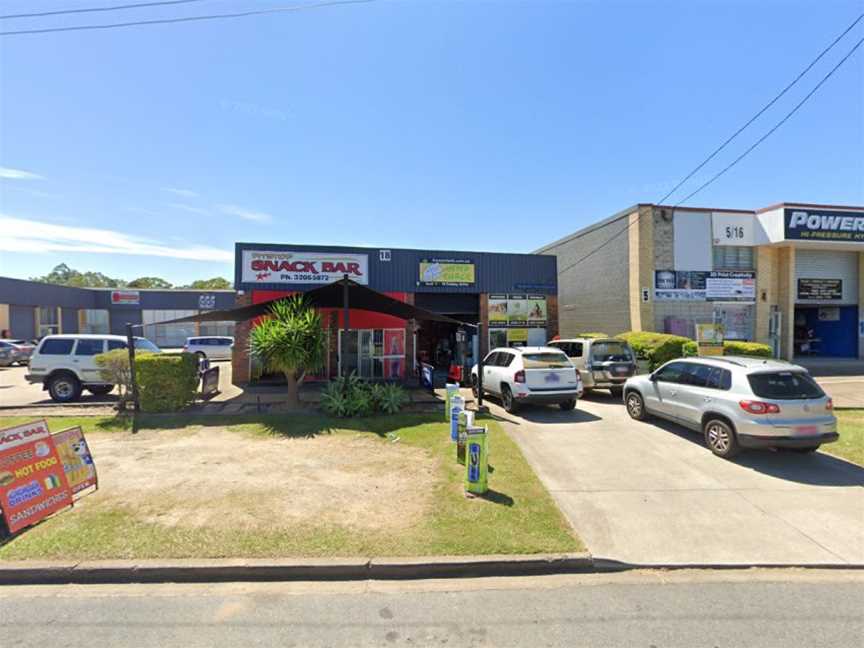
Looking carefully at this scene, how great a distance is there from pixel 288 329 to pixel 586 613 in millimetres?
8311

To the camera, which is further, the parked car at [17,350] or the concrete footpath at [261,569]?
the parked car at [17,350]

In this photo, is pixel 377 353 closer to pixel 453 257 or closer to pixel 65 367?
pixel 453 257

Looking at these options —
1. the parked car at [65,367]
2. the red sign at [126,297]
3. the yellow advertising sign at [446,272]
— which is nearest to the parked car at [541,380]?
the yellow advertising sign at [446,272]

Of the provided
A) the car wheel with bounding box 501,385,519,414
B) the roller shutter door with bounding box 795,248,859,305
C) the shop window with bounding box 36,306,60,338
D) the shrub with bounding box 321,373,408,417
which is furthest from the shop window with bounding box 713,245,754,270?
the shop window with bounding box 36,306,60,338

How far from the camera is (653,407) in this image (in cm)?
831

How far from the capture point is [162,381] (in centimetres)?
933

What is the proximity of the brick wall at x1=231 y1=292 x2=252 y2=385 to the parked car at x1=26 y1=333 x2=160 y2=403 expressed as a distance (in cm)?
360

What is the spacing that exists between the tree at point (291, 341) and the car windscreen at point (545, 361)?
201 inches

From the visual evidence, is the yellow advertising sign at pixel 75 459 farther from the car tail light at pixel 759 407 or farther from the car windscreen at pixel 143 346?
the car tail light at pixel 759 407

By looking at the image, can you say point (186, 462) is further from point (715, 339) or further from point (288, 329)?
point (715, 339)

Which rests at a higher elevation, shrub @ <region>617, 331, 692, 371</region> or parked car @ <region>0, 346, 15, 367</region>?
shrub @ <region>617, 331, 692, 371</region>

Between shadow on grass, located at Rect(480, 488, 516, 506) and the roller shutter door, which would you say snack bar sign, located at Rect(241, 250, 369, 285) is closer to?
shadow on grass, located at Rect(480, 488, 516, 506)

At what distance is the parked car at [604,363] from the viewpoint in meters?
11.2

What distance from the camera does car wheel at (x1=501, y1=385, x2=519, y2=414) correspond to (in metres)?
9.57
